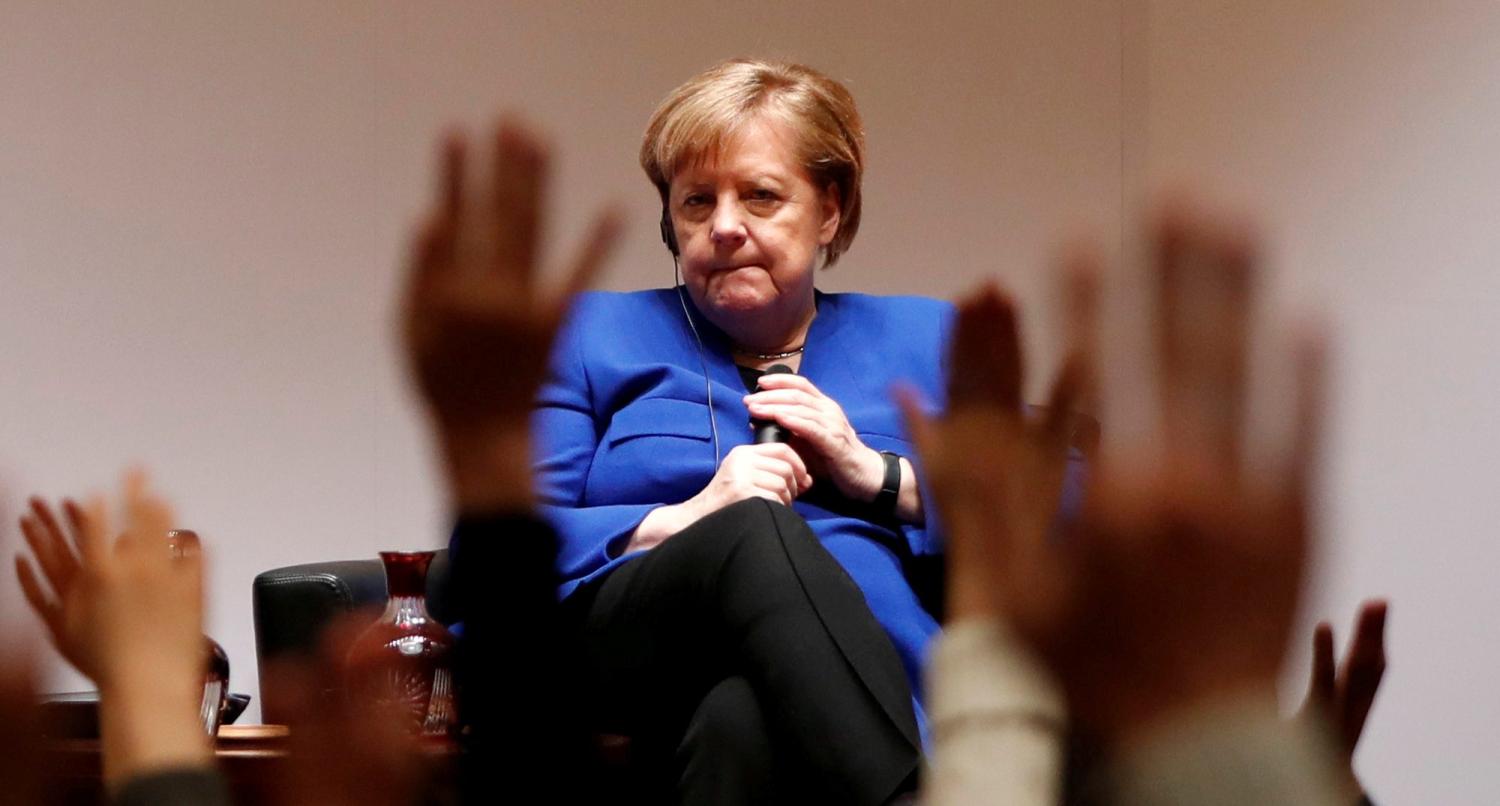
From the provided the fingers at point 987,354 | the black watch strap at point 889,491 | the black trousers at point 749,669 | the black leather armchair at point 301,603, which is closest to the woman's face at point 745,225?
the black watch strap at point 889,491

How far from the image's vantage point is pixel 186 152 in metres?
2.94

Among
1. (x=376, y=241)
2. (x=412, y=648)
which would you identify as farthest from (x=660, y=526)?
(x=376, y=241)

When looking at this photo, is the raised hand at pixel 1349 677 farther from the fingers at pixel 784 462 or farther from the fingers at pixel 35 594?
the fingers at pixel 784 462

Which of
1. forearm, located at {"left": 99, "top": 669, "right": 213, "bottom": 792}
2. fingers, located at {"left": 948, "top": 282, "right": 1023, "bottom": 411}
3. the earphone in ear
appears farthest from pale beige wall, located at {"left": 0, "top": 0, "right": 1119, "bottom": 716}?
fingers, located at {"left": 948, "top": 282, "right": 1023, "bottom": 411}

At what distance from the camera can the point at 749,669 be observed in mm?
1347

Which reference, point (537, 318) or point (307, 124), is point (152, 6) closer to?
point (307, 124)

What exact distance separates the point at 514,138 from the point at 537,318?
9cm

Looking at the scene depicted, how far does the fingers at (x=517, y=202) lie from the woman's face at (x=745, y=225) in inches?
40.3

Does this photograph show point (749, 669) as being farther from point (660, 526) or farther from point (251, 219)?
point (251, 219)

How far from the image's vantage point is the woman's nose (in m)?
1.80

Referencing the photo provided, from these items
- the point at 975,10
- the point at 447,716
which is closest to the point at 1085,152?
the point at 975,10

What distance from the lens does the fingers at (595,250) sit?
0.81 meters

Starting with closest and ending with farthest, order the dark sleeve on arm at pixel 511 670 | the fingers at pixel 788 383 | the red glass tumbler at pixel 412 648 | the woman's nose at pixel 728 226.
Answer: the dark sleeve on arm at pixel 511 670
the red glass tumbler at pixel 412 648
the fingers at pixel 788 383
the woman's nose at pixel 728 226

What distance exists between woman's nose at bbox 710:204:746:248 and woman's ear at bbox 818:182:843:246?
15 cm
